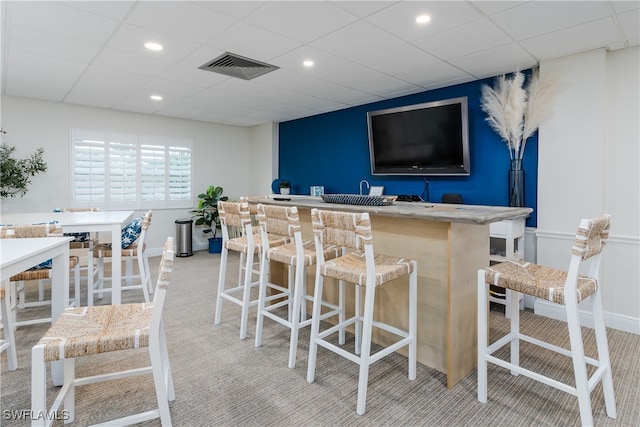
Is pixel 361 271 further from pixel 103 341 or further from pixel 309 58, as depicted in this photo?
pixel 309 58

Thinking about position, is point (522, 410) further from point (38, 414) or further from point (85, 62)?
point (85, 62)

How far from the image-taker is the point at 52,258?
1876mm

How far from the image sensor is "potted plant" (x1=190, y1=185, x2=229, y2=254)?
6.35m

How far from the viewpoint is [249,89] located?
171 inches

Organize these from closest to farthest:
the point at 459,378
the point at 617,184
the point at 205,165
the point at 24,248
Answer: the point at 24,248 < the point at 459,378 < the point at 617,184 < the point at 205,165

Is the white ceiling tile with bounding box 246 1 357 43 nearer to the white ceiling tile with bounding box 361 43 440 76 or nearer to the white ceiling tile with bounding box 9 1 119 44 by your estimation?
the white ceiling tile with bounding box 361 43 440 76

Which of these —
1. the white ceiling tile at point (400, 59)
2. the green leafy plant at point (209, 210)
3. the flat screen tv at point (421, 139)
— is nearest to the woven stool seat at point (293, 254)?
the white ceiling tile at point (400, 59)

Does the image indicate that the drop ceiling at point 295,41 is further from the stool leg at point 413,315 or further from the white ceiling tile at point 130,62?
the stool leg at point 413,315

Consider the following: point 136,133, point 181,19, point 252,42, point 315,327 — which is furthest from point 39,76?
point 315,327

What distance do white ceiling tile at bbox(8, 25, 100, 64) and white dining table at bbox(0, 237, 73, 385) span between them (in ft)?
6.02

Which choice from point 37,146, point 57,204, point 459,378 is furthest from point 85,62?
point 459,378

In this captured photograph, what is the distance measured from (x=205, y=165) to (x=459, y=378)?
19.0 feet

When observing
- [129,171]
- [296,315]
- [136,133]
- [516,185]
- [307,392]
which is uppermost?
[136,133]

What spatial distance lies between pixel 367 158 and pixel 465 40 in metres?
2.41
